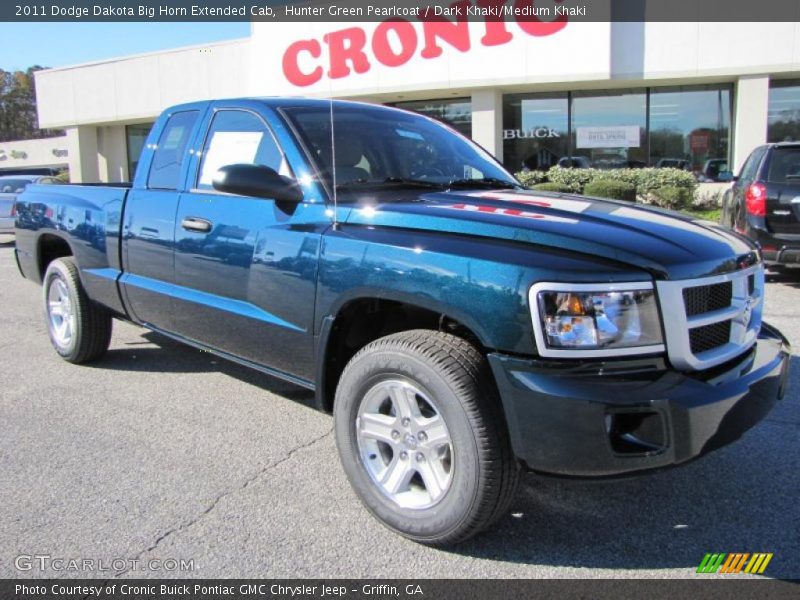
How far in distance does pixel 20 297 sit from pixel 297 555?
7.60 metres

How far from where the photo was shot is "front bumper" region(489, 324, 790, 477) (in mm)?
2387

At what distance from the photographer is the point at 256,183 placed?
3295mm

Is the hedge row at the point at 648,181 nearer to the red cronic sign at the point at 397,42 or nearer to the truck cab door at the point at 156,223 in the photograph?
the red cronic sign at the point at 397,42

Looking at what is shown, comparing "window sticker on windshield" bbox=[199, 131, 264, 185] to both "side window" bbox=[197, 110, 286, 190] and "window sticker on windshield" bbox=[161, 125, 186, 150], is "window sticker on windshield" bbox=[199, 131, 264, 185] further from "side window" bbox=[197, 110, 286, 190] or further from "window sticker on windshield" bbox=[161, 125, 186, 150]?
"window sticker on windshield" bbox=[161, 125, 186, 150]

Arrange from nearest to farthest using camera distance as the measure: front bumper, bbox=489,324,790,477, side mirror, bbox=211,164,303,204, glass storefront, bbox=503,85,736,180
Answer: front bumper, bbox=489,324,790,477 → side mirror, bbox=211,164,303,204 → glass storefront, bbox=503,85,736,180

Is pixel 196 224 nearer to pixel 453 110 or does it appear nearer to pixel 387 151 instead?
pixel 387 151

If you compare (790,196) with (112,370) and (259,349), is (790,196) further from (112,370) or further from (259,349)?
(112,370)

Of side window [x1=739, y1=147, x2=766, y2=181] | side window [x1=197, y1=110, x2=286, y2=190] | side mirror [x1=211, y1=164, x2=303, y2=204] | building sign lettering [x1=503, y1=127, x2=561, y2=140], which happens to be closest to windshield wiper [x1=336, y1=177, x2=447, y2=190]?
side mirror [x1=211, y1=164, x2=303, y2=204]

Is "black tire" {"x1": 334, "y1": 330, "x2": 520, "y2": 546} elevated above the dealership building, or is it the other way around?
the dealership building

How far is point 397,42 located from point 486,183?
1637 centimetres

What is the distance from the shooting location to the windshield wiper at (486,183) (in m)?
3.82

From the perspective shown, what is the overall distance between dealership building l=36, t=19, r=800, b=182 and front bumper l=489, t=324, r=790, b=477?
16.3m

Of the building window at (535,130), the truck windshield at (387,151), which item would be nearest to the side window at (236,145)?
the truck windshield at (387,151)

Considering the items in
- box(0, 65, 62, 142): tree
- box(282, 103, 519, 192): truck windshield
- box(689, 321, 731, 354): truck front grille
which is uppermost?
A: box(0, 65, 62, 142): tree
